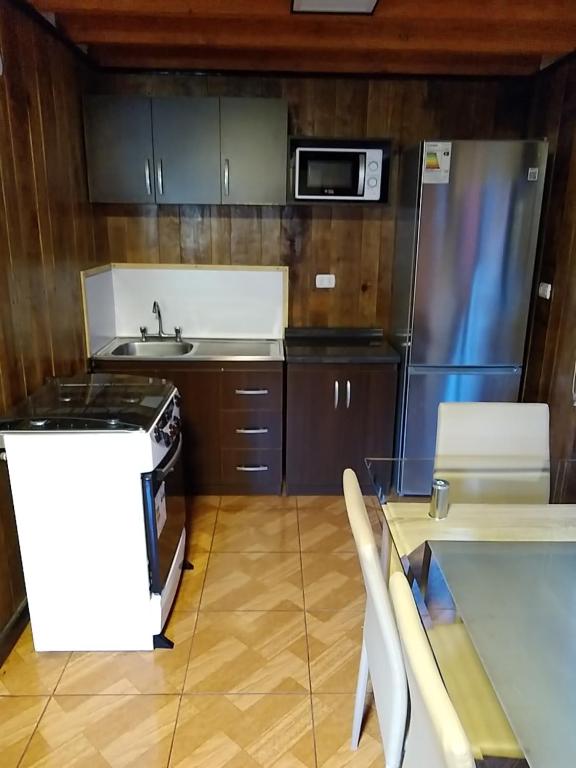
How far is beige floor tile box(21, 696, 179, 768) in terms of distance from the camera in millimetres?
1706

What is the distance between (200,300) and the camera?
356 cm

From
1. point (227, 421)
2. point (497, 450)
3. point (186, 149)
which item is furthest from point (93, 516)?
point (186, 149)

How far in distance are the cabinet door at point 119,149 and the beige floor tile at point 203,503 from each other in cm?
169

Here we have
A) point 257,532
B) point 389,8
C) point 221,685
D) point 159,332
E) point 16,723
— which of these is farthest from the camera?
point 159,332

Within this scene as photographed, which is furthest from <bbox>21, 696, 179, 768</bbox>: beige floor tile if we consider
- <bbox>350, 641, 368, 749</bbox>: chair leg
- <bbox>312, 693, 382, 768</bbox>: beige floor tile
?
<bbox>350, 641, 368, 749</bbox>: chair leg

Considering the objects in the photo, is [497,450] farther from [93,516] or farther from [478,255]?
[93,516]

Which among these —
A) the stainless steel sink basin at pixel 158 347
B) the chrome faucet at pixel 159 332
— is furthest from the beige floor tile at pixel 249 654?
the chrome faucet at pixel 159 332

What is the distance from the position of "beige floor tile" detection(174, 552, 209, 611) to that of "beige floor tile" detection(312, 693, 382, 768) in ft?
2.30

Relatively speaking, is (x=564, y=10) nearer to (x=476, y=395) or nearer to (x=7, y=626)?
(x=476, y=395)

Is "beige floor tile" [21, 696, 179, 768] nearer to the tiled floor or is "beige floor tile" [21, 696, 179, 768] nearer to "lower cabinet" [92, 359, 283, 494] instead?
the tiled floor

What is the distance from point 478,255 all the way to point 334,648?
1996mm

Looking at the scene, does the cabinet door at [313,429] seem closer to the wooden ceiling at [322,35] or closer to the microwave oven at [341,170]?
the microwave oven at [341,170]

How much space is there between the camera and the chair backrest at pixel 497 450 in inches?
81.4

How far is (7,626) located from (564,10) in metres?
3.30
